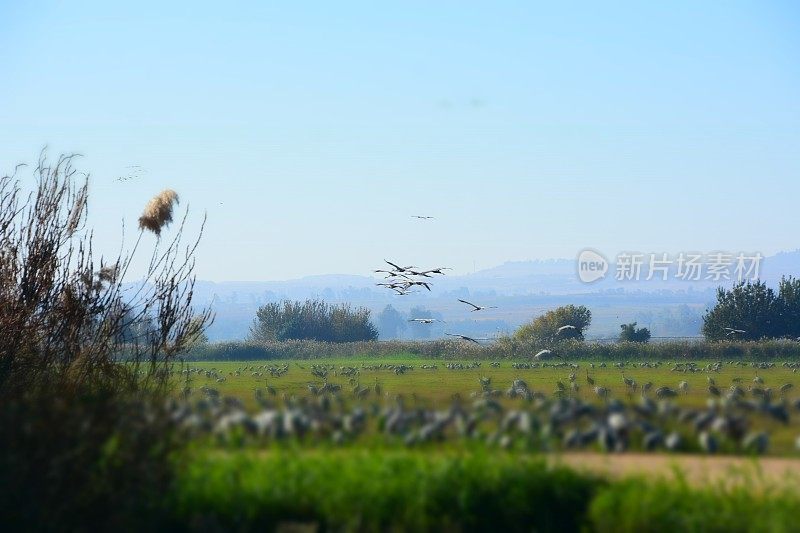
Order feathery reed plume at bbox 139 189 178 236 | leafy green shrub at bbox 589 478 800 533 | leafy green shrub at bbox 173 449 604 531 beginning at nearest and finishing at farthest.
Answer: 1. leafy green shrub at bbox 589 478 800 533
2. leafy green shrub at bbox 173 449 604 531
3. feathery reed plume at bbox 139 189 178 236

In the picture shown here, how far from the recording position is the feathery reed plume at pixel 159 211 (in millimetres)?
20656

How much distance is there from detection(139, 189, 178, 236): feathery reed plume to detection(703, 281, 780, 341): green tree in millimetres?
74634

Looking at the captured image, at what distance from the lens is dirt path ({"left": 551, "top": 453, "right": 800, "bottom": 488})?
1095cm

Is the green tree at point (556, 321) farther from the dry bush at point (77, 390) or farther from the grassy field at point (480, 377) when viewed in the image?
the dry bush at point (77, 390)

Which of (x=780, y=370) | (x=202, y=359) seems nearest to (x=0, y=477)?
(x=780, y=370)

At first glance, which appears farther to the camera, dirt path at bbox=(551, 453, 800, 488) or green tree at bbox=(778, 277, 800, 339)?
green tree at bbox=(778, 277, 800, 339)

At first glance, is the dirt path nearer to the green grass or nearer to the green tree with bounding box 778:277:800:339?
the green grass

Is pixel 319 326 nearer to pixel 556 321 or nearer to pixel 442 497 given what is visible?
pixel 556 321

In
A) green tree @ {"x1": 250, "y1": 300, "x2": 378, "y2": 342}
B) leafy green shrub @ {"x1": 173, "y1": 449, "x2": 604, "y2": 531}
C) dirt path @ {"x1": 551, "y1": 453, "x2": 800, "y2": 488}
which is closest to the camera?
leafy green shrub @ {"x1": 173, "y1": 449, "x2": 604, "y2": 531}

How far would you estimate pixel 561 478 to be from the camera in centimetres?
1070

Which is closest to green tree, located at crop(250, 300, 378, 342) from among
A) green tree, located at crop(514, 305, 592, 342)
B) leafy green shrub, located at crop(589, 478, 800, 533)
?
green tree, located at crop(514, 305, 592, 342)

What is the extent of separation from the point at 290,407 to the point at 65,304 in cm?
926

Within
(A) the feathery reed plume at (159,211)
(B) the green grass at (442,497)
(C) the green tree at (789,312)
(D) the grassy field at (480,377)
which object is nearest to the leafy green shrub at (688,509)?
(B) the green grass at (442,497)

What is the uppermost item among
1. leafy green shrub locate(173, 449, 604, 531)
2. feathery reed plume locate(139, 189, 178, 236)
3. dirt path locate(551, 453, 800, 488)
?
feathery reed plume locate(139, 189, 178, 236)
